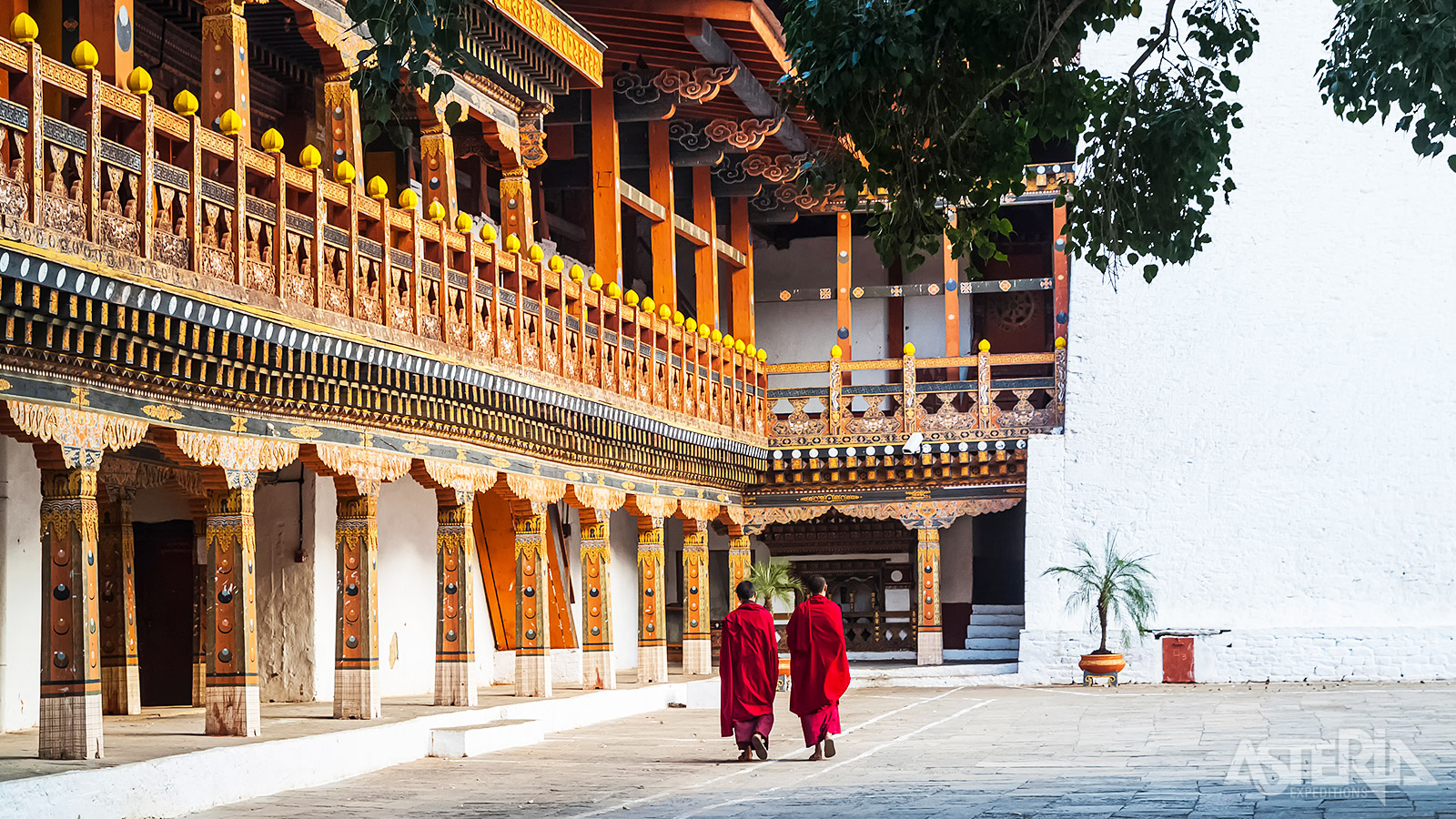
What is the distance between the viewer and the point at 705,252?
17.2m

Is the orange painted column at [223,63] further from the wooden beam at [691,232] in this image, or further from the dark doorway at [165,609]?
the wooden beam at [691,232]

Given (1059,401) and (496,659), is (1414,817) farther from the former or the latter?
(1059,401)

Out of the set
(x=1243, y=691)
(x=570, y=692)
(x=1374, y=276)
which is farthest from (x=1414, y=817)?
(x=1374, y=276)

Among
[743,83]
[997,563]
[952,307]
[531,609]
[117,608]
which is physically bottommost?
[997,563]

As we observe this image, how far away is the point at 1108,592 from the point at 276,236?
1094 cm

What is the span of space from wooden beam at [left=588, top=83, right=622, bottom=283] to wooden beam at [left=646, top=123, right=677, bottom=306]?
3.62 ft

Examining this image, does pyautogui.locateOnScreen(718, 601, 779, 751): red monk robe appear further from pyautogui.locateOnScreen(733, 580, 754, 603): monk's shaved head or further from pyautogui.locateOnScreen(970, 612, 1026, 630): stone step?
pyautogui.locateOnScreen(970, 612, 1026, 630): stone step

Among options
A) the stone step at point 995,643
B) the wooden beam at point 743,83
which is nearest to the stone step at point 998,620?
the stone step at point 995,643

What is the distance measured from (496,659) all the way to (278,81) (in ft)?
19.2

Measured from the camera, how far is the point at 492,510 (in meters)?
15.2

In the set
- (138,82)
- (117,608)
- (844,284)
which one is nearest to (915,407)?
(844,284)

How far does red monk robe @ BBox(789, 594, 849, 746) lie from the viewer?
396 inches

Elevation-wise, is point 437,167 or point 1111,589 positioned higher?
point 437,167

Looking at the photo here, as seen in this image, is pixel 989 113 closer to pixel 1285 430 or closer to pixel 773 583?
pixel 773 583
